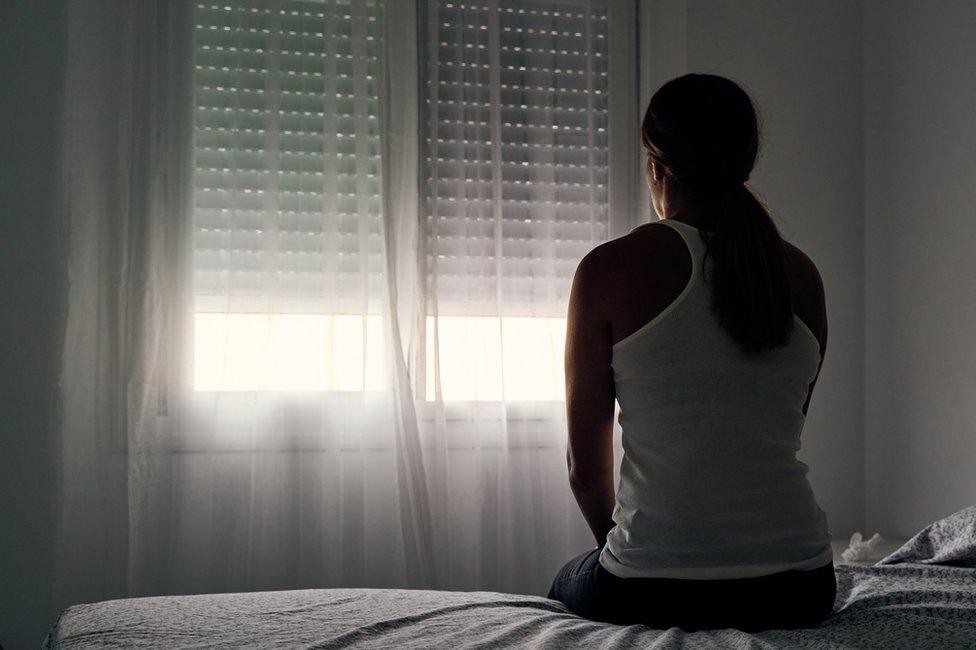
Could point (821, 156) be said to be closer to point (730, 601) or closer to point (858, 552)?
point (858, 552)

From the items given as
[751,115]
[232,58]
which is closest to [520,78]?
[232,58]

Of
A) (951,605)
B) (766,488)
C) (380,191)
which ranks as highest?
(380,191)

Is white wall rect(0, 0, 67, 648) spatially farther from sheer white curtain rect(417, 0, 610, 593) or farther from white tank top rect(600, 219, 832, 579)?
white tank top rect(600, 219, 832, 579)

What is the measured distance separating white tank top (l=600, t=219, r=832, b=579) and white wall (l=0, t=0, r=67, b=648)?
68.6 inches

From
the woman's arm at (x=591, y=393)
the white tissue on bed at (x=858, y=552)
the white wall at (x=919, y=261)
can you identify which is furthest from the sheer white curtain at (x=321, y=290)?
the woman's arm at (x=591, y=393)

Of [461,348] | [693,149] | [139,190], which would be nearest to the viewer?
[693,149]

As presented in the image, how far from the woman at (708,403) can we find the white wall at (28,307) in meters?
A: 1.69

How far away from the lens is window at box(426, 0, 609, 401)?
246cm

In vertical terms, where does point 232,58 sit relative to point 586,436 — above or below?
above

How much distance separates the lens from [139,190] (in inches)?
89.4

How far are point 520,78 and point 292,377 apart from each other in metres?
1.10

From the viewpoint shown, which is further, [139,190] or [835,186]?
[835,186]

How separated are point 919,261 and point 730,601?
1.83 meters

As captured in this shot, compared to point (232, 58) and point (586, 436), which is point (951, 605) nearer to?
point (586, 436)
